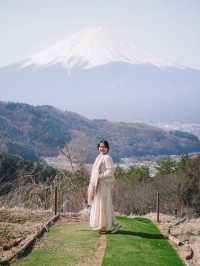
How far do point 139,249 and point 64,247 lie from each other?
1553 millimetres

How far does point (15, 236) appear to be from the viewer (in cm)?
1248

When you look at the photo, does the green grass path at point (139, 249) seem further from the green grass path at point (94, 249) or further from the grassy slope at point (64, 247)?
the grassy slope at point (64, 247)

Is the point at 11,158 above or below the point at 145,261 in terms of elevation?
above

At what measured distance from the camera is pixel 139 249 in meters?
11.4

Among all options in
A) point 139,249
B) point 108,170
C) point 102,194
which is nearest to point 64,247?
point 139,249

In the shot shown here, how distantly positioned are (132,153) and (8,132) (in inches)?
2392

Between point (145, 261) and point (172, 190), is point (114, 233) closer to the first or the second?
point (145, 261)

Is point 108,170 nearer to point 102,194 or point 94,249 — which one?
point 102,194

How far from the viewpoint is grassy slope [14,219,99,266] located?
10008mm

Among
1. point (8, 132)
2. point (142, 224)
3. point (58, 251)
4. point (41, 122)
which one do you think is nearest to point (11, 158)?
point (142, 224)

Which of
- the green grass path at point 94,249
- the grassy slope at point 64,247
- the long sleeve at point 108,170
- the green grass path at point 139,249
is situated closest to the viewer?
the grassy slope at point 64,247

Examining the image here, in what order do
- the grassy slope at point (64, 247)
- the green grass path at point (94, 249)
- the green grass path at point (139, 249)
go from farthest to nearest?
the green grass path at point (139, 249)
the green grass path at point (94, 249)
the grassy slope at point (64, 247)

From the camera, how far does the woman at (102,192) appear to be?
13.0m

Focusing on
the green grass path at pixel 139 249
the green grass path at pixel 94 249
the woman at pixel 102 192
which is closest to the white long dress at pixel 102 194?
the woman at pixel 102 192
